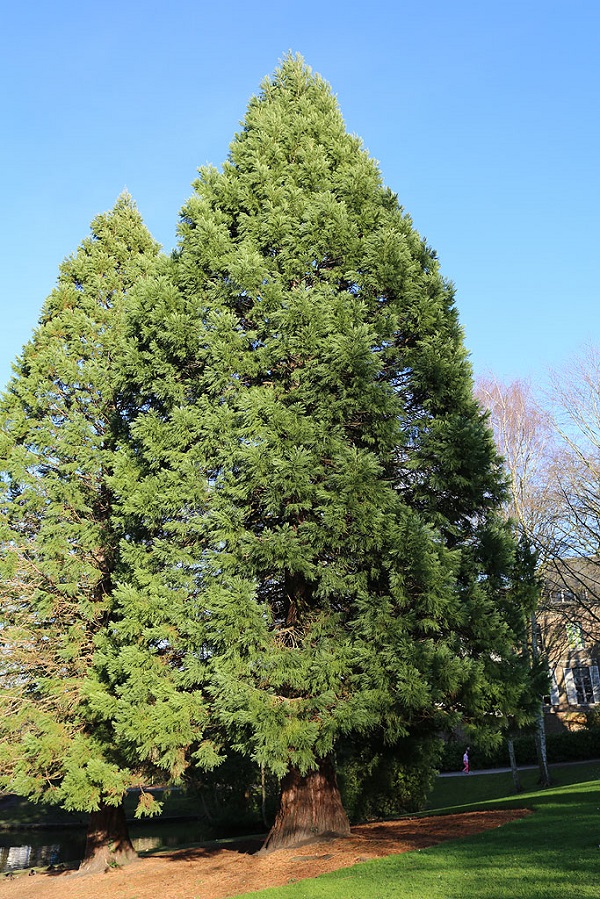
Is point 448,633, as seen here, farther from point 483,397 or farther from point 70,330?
point 483,397

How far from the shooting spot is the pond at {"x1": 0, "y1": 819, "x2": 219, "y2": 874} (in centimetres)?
2164

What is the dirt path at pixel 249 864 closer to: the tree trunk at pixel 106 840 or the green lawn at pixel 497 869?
the green lawn at pixel 497 869

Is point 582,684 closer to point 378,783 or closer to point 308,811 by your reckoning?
point 378,783

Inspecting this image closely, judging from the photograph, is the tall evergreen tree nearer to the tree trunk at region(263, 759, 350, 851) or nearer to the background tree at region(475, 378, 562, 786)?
the tree trunk at region(263, 759, 350, 851)

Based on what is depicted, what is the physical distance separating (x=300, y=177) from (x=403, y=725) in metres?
10.2

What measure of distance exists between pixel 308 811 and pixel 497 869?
459 centimetres

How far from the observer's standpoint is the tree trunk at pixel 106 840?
14383mm

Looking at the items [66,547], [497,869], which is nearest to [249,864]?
[497,869]

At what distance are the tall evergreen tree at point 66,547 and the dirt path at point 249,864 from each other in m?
1.42

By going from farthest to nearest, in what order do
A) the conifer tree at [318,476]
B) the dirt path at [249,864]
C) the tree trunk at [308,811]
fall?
the tree trunk at [308,811] < the conifer tree at [318,476] < the dirt path at [249,864]

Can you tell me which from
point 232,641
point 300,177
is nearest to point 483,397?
point 300,177

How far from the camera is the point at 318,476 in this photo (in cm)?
1090

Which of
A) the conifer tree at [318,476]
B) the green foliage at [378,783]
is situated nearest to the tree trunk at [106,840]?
the green foliage at [378,783]

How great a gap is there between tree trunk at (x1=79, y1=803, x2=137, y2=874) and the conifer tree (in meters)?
5.71
